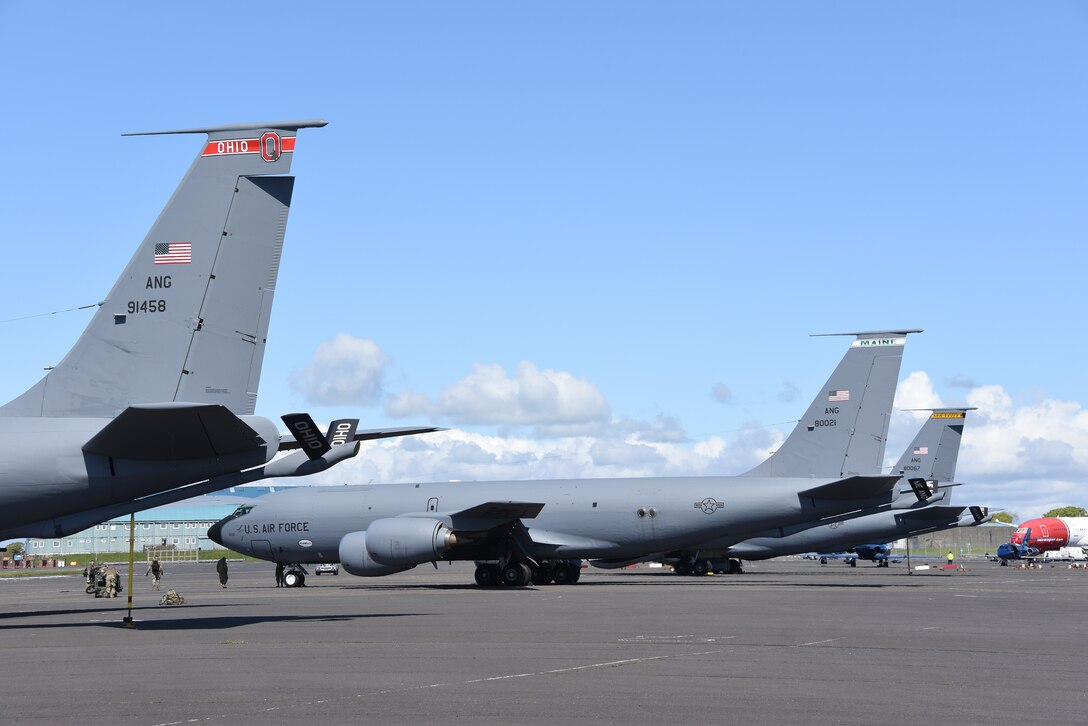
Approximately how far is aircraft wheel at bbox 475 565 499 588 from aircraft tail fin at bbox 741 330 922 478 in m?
11.3

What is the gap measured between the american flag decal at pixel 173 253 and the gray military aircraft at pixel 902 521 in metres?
37.7

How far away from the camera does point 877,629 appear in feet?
70.1

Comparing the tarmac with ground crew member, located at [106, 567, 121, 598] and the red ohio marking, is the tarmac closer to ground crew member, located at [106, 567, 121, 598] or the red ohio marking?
the red ohio marking

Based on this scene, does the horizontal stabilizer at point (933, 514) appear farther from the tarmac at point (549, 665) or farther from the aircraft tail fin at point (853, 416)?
the tarmac at point (549, 665)

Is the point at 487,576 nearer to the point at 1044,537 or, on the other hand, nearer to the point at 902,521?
the point at 902,521

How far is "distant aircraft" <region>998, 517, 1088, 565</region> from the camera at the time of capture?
100 metres

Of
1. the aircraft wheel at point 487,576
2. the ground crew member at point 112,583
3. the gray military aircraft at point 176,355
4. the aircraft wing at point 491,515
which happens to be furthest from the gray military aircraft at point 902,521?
the gray military aircraft at point 176,355

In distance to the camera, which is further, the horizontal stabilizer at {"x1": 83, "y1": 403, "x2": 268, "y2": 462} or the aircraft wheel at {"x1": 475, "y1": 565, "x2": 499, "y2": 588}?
the aircraft wheel at {"x1": 475, "y1": 565, "x2": 499, "y2": 588}

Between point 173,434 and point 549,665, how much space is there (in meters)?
6.77

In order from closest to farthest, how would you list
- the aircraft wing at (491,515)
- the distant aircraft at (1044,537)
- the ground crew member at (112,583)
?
the ground crew member at (112,583)
the aircraft wing at (491,515)
the distant aircraft at (1044,537)

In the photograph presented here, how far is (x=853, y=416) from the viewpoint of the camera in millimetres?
41438

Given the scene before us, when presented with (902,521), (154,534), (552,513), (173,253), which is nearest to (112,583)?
(552,513)

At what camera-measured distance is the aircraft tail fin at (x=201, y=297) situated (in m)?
18.6

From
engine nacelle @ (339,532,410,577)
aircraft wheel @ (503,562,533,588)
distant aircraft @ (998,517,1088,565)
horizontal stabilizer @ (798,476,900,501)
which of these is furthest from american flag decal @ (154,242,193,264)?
distant aircraft @ (998,517,1088,565)
